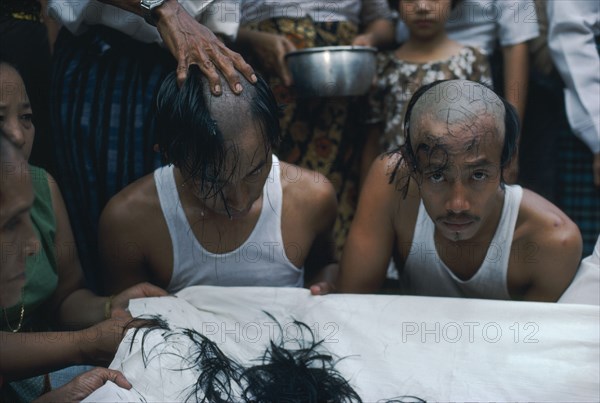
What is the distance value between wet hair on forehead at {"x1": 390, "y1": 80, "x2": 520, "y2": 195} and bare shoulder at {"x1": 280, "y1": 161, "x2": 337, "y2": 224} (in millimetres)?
317

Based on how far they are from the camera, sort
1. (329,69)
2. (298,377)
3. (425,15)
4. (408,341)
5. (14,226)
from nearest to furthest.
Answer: (14,226) < (298,377) < (408,341) < (329,69) < (425,15)

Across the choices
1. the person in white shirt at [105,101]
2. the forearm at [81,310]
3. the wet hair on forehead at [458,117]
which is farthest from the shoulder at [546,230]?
the forearm at [81,310]

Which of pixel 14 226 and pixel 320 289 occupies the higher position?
pixel 14 226

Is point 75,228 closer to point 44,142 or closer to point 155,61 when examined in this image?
point 44,142

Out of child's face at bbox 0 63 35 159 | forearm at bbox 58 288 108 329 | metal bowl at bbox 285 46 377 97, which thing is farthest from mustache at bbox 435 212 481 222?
child's face at bbox 0 63 35 159

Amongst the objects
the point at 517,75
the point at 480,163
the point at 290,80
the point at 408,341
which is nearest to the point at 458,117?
the point at 480,163

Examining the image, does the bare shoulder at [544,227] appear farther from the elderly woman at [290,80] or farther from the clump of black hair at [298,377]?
the elderly woman at [290,80]

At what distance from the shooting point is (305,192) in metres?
2.01

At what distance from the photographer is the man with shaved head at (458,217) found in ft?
5.44

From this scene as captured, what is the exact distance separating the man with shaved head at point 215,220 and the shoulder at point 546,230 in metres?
0.52

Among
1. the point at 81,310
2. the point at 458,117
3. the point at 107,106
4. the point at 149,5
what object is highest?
the point at 149,5

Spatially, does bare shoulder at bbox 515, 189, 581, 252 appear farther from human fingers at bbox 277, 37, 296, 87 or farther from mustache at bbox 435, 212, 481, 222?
human fingers at bbox 277, 37, 296, 87

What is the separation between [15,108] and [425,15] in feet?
4.53

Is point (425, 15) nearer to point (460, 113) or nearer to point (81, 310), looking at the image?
point (460, 113)
